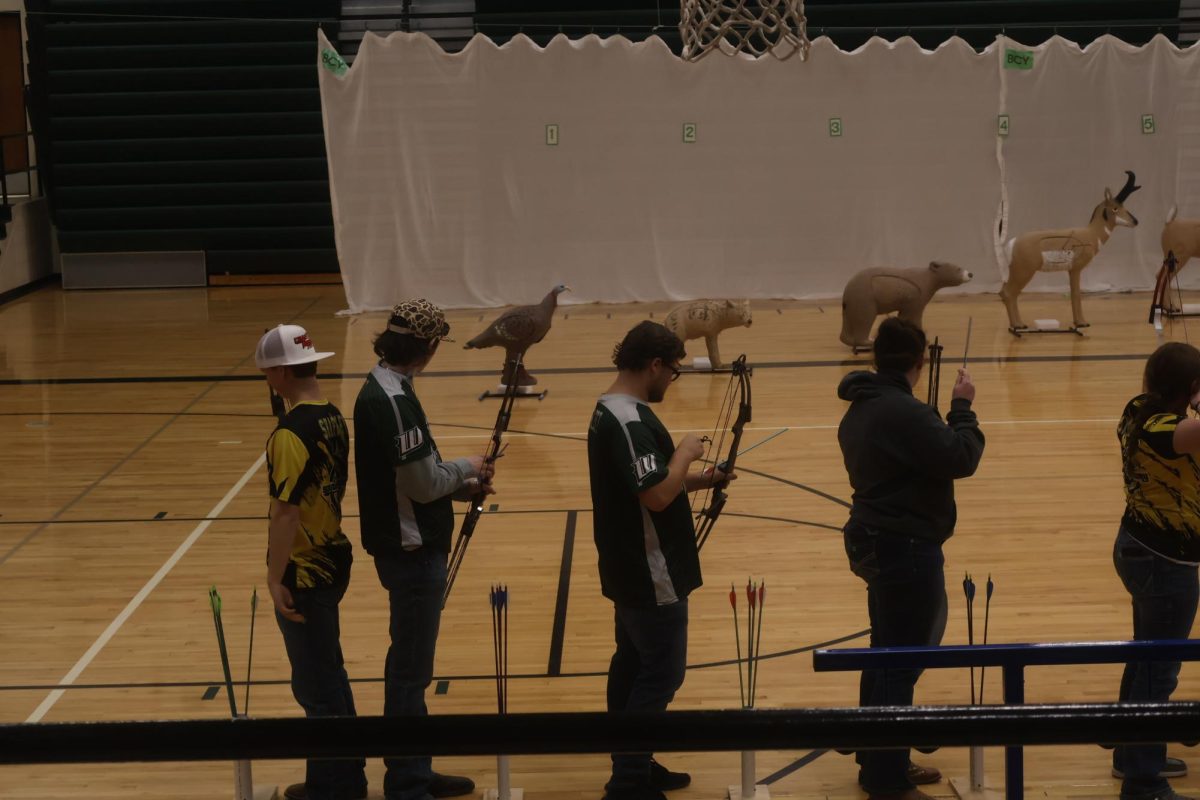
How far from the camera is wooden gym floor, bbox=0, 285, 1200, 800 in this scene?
455cm

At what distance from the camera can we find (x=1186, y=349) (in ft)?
11.9

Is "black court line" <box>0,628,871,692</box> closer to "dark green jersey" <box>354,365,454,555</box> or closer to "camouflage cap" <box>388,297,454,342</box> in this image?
"dark green jersey" <box>354,365,454,555</box>

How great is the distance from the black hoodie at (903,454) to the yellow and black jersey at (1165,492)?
0.48 meters

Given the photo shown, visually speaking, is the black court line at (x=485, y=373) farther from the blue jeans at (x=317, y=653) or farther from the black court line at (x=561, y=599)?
the blue jeans at (x=317, y=653)

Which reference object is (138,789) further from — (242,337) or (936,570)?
(242,337)

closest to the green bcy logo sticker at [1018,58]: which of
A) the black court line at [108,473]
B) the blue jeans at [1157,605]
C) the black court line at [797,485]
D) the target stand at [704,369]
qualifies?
the target stand at [704,369]

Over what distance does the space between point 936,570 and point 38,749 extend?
287 centimetres

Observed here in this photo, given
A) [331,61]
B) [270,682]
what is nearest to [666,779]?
[270,682]

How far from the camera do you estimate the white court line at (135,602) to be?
466 cm

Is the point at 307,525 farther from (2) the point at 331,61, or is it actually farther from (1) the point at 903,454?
(2) the point at 331,61

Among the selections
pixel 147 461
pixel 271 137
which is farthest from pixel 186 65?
pixel 147 461

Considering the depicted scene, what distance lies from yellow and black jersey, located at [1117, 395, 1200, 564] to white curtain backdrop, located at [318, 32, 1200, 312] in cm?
1040

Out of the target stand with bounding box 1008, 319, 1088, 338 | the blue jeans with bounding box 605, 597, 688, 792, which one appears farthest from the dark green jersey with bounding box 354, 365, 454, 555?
the target stand with bounding box 1008, 319, 1088, 338

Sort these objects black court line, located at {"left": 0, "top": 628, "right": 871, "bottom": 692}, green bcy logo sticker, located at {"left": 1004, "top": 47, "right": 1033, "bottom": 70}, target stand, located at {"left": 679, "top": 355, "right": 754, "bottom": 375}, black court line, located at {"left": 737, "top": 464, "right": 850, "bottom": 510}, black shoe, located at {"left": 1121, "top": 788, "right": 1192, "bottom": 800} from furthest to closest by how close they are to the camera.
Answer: green bcy logo sticker, located at {"left": 1004, "top": 47, "right": 1033, "bottom": 70}
target stand, located at {"left": 679, "top": 355, "right": 754, "bottom": 375}
black court line, located at {"left": 737, "top": 464, "right": 850, "bottom": 510}
black court line, located at {"left": 0, "top": 628, "right": 871, "bottom": 692}
black shoe, located at {"left": 1121, "top": 788, "right": 1192, "bottom": 800}
